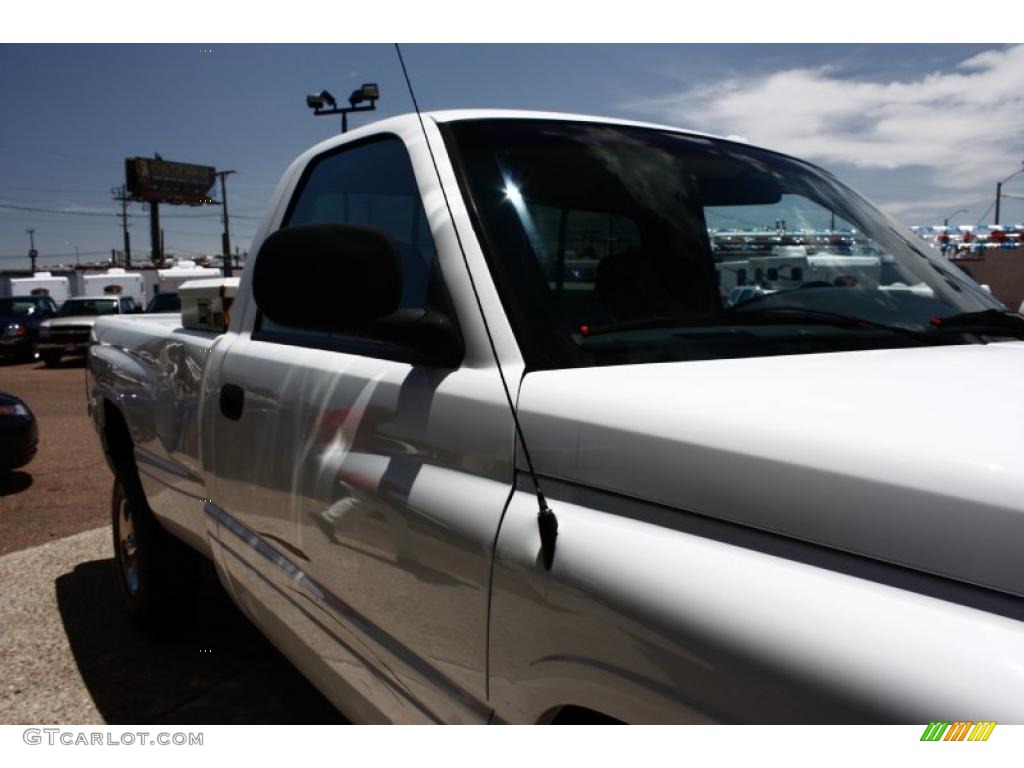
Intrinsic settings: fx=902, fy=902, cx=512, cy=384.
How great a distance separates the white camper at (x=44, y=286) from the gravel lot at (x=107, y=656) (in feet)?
133

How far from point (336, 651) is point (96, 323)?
3099 millimetres

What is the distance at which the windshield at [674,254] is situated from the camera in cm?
172

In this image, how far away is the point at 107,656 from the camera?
12.7ft

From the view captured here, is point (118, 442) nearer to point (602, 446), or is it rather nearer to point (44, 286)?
point (602, 446)

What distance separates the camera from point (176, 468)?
319 cm

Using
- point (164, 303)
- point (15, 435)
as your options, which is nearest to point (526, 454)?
point (15, 435)

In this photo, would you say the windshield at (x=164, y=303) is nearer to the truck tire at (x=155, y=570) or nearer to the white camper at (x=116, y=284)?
the truck tire at (x=155, y=570)

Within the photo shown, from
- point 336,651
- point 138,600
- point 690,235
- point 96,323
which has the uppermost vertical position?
point 690,235

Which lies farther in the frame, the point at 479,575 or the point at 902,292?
the point at 902,292

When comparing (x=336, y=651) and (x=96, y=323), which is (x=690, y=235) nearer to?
(x=336, y=651)

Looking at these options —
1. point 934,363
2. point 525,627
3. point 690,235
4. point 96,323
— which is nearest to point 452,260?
point 690,235

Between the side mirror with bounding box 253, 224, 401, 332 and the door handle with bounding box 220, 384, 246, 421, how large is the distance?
2.88 ft

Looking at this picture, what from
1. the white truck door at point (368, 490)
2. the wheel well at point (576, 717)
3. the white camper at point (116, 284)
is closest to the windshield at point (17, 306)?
the white camper at point (116, 284)

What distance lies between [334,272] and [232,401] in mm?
1071
